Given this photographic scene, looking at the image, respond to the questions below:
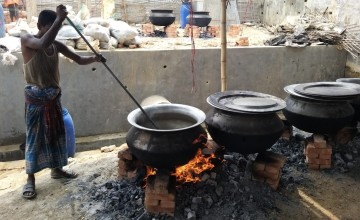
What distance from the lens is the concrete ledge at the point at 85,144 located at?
5.96 meters

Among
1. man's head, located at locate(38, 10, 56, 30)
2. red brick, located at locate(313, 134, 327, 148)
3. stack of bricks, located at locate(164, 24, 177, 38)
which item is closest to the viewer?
man's head, located at locate(38, 10, 56, 30)

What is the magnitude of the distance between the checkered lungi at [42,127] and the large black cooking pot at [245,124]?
5.40 ft

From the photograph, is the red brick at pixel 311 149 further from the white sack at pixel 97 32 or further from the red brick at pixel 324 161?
the white sack at pixel 97 32

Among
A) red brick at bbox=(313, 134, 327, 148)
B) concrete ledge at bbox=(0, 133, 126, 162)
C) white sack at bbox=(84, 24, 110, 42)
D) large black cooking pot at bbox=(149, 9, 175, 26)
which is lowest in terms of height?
concrete ledge at bbox=(0, 133, 126, 162)

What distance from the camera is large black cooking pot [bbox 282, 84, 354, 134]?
400cm

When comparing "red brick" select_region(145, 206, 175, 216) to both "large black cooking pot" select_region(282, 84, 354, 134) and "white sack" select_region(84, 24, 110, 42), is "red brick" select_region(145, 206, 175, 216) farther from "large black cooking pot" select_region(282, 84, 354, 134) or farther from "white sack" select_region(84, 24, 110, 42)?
"white sack" select_region(84, 24, 110, 42)

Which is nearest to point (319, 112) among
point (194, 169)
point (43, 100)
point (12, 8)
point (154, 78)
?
point (194, 169)

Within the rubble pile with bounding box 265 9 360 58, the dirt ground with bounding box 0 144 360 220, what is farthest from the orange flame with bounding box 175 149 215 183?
the rubble pile with bounding box 265 9 360 58

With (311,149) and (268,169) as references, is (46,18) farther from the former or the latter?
(311,149)

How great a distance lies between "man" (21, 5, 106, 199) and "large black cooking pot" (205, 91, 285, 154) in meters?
Result: 1.37

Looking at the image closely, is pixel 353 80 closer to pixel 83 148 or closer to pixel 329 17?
pixel 329 17

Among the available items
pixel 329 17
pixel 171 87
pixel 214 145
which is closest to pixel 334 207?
pixel 214 145

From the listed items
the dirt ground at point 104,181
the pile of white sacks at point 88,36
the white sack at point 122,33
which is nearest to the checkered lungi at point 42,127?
the dirt ground at point 104,181

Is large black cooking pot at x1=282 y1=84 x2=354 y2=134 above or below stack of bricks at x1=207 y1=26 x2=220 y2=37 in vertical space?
below
